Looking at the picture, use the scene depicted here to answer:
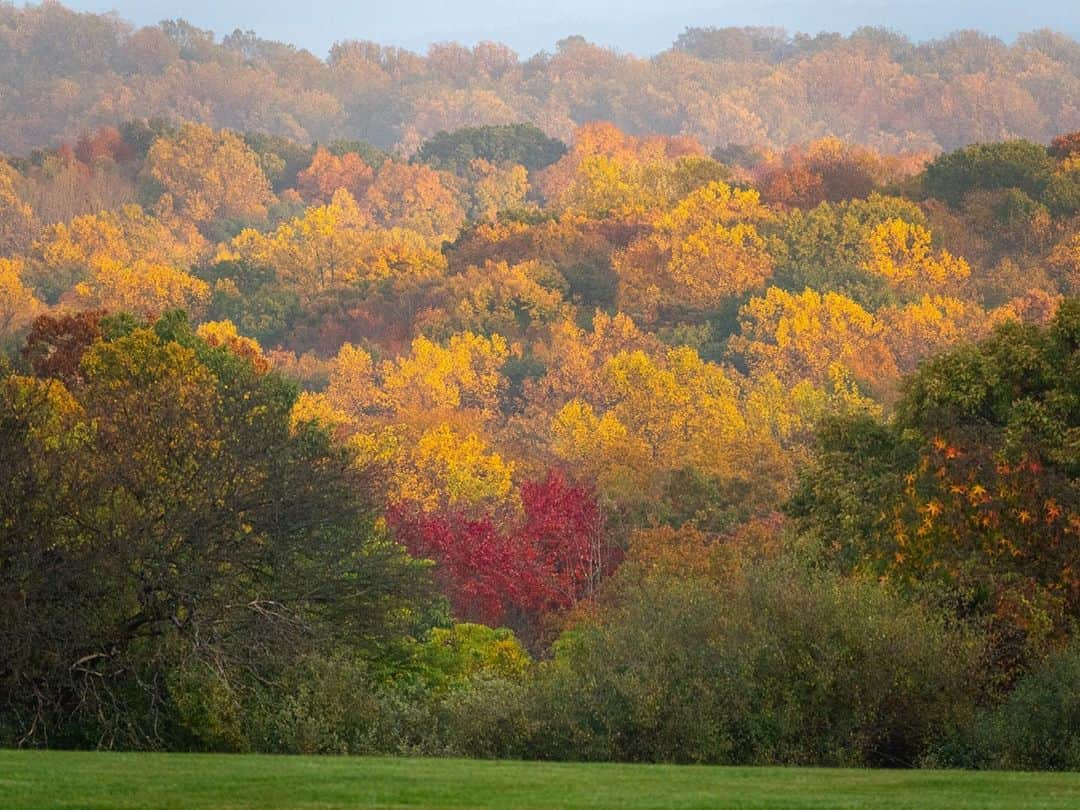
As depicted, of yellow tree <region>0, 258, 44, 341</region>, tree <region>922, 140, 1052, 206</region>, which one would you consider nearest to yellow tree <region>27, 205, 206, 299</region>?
yellow tree <region>0, 258, 44, 341</region>

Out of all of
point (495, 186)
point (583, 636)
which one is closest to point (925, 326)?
point (583, 636)

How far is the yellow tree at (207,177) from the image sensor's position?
181 m

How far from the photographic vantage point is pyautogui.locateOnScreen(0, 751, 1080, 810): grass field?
16.0 m

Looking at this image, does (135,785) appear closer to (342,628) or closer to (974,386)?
(342,628)

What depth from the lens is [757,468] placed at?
70625mm

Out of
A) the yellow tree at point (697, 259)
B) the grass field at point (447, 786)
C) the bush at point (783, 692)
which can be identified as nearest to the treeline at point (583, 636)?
the bush at point (783, 692)

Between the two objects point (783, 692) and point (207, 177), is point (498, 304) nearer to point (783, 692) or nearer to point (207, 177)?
point (207, 177)

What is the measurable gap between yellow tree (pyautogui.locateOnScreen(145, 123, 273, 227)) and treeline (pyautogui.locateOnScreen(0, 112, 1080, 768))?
7372 cm

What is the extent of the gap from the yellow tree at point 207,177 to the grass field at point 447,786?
163 m

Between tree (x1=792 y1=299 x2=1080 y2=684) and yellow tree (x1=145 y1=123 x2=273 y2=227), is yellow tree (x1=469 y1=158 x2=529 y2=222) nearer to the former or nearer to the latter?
yellow tree (x1=145 y1=123 x2=273 y2=227)

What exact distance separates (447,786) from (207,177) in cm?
17064

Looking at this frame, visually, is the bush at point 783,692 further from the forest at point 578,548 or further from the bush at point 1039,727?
the bush at point 1039,727

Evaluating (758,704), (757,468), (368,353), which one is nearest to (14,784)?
(758,704)

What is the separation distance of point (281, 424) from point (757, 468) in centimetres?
3487
